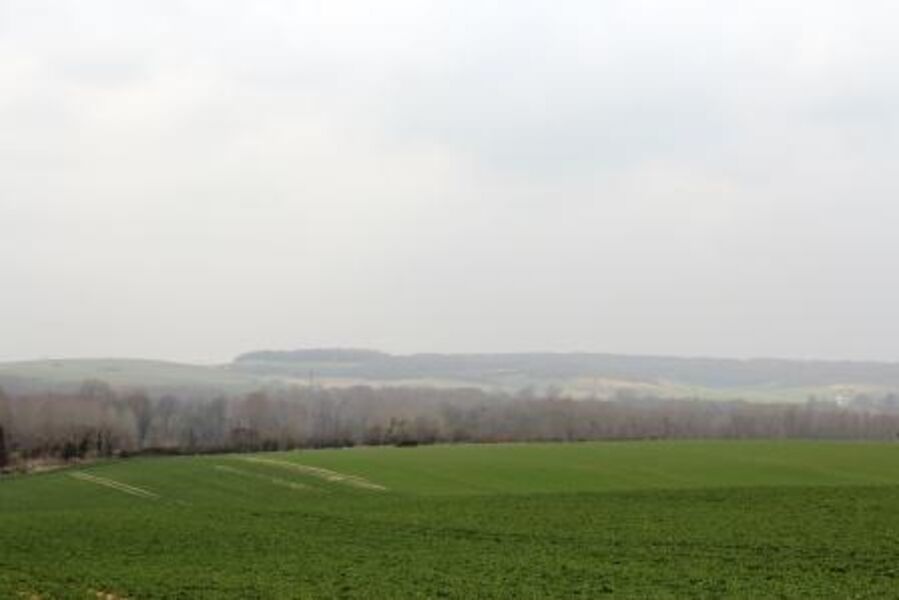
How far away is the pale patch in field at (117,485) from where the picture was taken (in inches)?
2488

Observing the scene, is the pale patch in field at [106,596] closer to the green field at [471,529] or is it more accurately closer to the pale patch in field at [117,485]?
the green field at [471,529]

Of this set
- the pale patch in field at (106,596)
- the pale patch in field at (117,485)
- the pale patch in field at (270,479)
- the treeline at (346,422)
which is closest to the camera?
the pale patch in field at (106,596)

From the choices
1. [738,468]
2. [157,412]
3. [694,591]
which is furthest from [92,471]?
[157,412]

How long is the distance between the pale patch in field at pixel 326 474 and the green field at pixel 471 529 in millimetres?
201

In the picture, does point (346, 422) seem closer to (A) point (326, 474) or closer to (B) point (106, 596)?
(A) point (326, 474)

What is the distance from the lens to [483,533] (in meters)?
39.0

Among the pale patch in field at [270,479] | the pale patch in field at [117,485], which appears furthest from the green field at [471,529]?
the pale patch in field at [117,485]

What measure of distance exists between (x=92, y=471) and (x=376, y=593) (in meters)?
59.3

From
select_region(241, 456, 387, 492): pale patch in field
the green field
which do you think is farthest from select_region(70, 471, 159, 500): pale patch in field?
select_region(241, 456, 387, 492): pale patch in field

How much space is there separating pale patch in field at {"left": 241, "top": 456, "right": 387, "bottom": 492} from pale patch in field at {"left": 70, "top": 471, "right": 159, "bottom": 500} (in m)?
11.1

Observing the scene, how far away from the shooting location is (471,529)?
4012 cm

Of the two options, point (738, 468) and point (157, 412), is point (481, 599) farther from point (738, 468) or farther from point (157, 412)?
point (157, 412)

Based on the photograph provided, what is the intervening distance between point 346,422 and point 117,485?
3043 inches

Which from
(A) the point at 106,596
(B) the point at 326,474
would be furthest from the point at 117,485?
(A) the point at 106,596
